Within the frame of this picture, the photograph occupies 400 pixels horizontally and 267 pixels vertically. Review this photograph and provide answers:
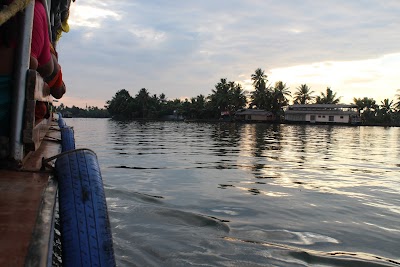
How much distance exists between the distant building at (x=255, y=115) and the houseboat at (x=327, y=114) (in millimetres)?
5208

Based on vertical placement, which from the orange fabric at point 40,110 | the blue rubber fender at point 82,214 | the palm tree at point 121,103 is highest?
the palm tree at point 121,103

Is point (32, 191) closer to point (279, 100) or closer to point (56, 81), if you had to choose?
point (56, 81)

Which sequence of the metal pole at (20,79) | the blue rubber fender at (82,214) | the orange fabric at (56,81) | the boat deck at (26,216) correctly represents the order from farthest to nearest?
the orange fabric at (56,81)
the metal pole at (20,79)
the blue rubber fender at (82,214)
the boat deck at (26,216)

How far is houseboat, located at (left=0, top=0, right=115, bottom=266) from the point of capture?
4.53ft

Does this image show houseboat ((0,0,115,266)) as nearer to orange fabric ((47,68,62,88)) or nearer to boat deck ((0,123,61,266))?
boat deck ((0,123,61,266))

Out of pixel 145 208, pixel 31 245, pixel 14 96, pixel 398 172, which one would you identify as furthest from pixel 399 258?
pixel 398 172

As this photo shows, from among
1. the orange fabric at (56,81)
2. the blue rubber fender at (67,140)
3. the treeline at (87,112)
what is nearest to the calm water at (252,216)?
the blue rubber fender at (67,140)

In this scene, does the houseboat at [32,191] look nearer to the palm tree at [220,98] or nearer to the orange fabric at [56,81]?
the orange fabric at [56,81]

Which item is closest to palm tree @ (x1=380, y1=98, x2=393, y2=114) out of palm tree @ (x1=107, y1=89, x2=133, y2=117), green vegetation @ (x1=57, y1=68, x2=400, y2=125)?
green vegetation @ (x1=57, y1=68, x2=400, y2=125)

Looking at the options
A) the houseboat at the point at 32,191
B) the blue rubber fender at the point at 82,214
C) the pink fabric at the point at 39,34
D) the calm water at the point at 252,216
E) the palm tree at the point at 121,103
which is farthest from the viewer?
the palm tree at the point at 121,103

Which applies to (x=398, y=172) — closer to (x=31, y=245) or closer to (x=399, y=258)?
(x=399, y=258)

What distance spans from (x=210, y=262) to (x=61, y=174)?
5.31ft

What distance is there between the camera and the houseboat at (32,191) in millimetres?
1380

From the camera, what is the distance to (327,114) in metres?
59.9
